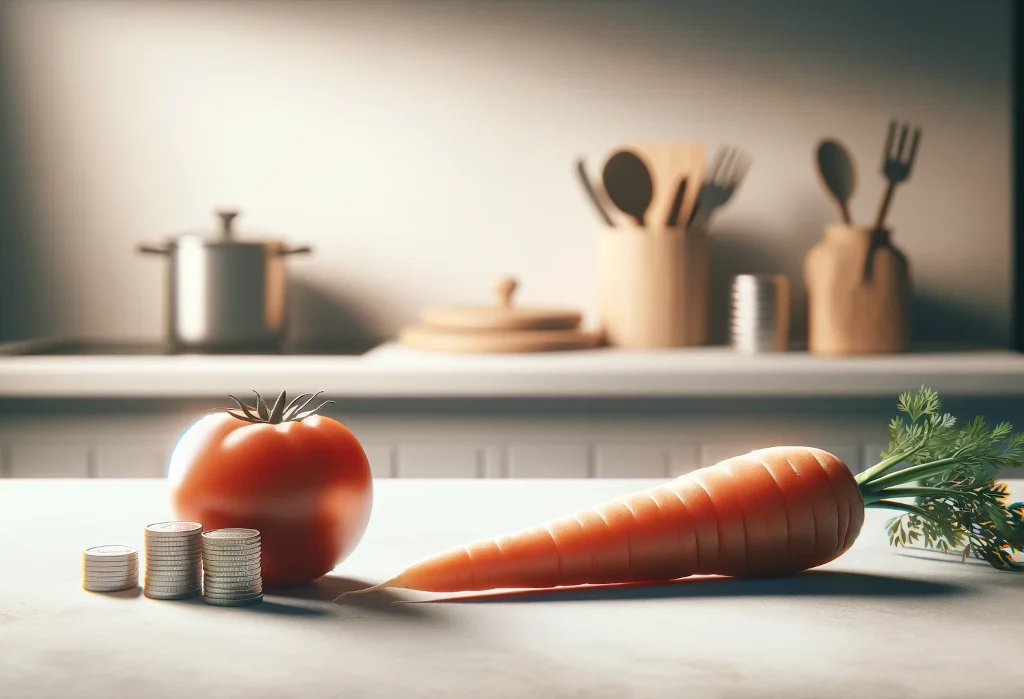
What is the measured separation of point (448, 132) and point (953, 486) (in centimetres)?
183

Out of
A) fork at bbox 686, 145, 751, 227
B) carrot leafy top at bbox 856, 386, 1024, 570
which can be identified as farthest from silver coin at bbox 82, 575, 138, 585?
fork at bbox 686, 145, 751, 227

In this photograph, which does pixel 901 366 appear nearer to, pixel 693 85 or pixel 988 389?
pixel 988 389

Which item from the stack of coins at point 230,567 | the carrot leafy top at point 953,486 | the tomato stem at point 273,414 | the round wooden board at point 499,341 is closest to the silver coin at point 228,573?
the stack of coins at point 230,567

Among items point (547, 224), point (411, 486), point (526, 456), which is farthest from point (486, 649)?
point (547, 224)

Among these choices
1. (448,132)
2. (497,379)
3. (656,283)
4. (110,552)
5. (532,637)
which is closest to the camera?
(532,637)

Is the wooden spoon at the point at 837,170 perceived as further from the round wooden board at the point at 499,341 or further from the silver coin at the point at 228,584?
the silver coin at the point at 228,584

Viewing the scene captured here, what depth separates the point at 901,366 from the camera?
77.7 inches

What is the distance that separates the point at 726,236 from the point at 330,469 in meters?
1.84

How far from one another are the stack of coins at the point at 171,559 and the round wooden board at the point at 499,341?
1346mm

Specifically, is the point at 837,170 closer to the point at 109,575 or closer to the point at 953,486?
the point at 953,486

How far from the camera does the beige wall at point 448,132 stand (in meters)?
2.50

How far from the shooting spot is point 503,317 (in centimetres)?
213

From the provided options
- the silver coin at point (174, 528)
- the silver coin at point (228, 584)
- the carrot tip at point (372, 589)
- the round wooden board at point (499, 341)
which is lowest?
the carrot tip at point (372, 589)

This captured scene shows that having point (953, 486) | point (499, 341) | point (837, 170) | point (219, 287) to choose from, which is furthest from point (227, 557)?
point (837, 170)
